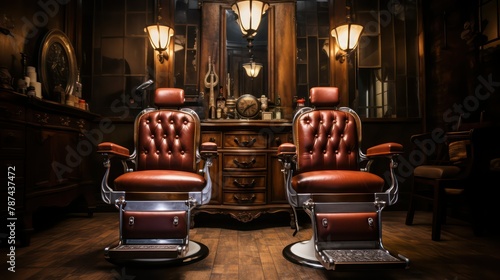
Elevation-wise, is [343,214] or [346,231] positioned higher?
[343,214]

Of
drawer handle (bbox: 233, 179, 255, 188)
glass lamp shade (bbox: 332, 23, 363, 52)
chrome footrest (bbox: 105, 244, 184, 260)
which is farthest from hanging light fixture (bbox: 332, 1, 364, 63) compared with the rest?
chrome footrest (bbox: 105, 244, 184, 260)

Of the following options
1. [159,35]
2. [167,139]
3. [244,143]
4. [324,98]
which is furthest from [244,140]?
[159,35]

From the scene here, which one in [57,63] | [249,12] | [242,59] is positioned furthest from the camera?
[242,59]

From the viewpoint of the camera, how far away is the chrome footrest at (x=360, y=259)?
1808 mm

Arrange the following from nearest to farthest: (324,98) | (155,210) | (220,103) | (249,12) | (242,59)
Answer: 1. (155,210)
2. (324,98)
3. (249,12)
4. (220,103)
5. (242,59)

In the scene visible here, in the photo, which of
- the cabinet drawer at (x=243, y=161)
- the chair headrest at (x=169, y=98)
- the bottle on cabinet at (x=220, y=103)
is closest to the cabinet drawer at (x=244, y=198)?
the cabinet drawer at (x=243, y=161)

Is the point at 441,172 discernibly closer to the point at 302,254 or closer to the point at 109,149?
the point at 302,254

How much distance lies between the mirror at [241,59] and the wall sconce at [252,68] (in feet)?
0.11

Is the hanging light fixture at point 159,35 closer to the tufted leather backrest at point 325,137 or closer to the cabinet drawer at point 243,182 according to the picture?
the cabinet drawer at point 243,182

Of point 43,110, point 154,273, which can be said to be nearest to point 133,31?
point 43,110

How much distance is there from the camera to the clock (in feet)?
12.3

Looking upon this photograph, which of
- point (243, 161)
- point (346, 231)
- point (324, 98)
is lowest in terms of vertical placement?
point (346, 231)

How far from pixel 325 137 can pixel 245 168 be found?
98 cm

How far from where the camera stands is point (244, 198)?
3303mm
